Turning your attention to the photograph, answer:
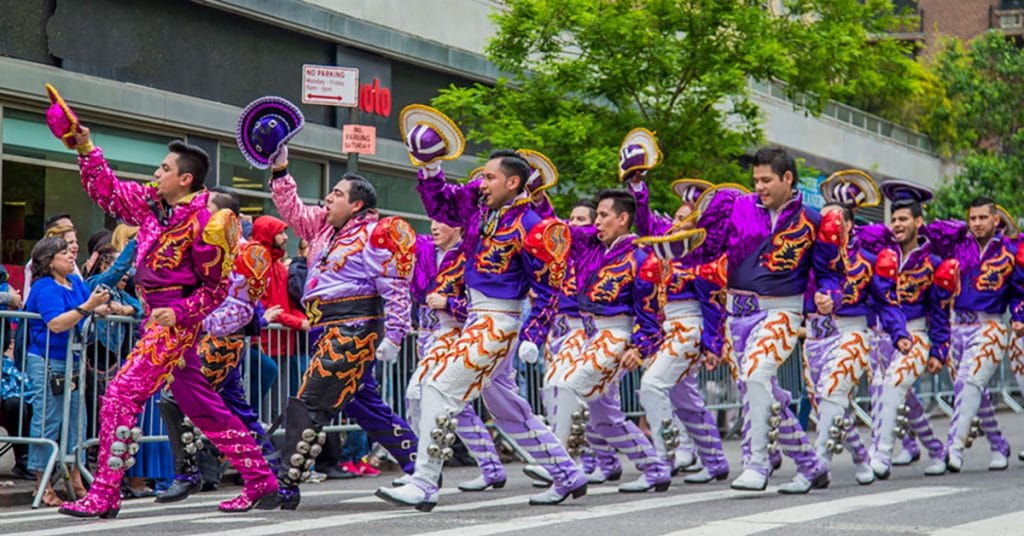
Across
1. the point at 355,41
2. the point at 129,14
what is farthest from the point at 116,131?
the point at 355,41

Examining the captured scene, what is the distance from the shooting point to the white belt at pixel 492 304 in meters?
9.42

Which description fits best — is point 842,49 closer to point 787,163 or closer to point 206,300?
point 787,163

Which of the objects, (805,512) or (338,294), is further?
(338,294)

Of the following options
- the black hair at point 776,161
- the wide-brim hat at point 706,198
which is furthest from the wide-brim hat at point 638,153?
the black hair at point 776,161

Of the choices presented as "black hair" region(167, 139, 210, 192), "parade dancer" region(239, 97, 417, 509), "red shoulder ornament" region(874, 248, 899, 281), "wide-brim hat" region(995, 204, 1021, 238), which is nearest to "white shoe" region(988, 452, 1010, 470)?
"wide-brim hat" region(995, 204, 1021, 238)

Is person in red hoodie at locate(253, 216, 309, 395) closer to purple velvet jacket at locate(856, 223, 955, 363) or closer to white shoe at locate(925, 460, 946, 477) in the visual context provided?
purple velvet jacket at locate(856, 223, 955, 363)

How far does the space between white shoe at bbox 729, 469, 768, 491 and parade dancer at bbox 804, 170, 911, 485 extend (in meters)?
1.03

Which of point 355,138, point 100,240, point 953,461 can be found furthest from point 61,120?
point 953,461

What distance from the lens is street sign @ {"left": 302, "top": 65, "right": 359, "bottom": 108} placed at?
13.5 meters

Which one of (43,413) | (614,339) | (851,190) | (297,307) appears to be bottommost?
(43,413)

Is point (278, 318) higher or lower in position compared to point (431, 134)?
lower

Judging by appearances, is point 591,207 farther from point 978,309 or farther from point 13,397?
point 13,397

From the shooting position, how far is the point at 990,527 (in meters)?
8.52

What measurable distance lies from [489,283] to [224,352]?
1.96 m
